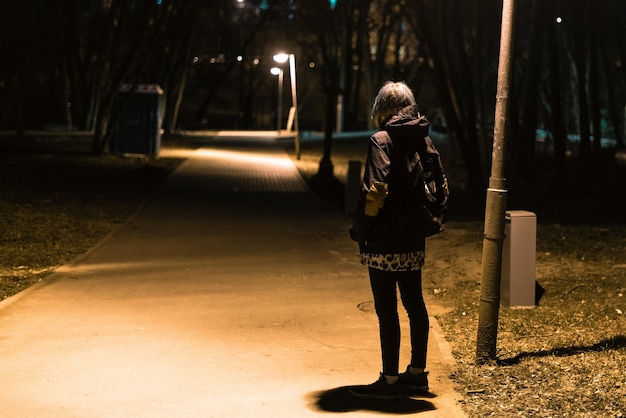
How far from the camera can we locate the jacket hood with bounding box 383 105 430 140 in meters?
5.19

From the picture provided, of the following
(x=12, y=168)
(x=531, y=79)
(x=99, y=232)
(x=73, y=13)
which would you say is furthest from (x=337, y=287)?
(x=73, y=13)

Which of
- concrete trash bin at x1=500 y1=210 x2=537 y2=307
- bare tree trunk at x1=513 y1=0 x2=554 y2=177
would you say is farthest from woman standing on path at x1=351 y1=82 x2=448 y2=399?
bare tree trunk at x1=513 y1=0 x2=554 y2=177

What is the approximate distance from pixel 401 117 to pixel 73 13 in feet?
118

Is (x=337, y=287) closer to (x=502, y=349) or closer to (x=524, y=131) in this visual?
(x=502, y=349)

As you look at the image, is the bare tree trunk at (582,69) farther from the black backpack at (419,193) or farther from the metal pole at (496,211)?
the black backpack at (419,193)

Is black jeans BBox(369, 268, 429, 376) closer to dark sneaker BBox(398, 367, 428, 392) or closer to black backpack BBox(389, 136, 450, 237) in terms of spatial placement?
dark sneaker BBox(398, 367, 428, 392)

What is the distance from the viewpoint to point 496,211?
6055 mm

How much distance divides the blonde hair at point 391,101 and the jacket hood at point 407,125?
0.10 ft

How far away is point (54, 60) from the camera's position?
49.2 metres

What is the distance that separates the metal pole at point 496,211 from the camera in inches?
237

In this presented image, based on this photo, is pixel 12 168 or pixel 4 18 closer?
pixel 12 168

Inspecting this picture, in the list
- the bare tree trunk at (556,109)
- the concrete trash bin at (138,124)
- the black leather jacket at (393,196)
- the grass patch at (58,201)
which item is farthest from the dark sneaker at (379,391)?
the concrete trash bin at (138,124)

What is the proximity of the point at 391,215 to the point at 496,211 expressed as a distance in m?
1.15

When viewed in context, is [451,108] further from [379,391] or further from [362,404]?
[362,404]
